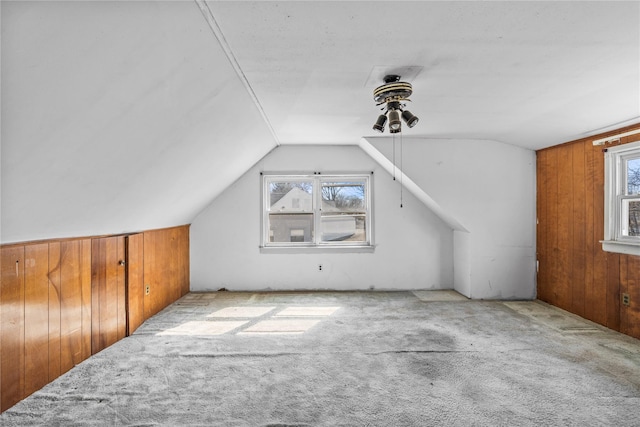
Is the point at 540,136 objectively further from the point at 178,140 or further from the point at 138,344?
the point at 138,344

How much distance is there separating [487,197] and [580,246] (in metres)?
1.10

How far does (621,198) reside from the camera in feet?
10.5

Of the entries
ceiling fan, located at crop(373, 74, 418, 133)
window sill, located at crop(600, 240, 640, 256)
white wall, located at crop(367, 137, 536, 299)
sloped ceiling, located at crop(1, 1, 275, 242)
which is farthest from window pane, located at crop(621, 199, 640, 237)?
sloped ceiling, located at crop(1, 1, 275, 242)

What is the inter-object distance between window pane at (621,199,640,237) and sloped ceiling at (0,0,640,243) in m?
0.77

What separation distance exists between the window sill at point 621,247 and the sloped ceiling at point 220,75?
111 cm

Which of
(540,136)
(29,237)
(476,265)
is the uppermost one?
(540,136)

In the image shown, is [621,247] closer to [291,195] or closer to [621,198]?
[621,198]

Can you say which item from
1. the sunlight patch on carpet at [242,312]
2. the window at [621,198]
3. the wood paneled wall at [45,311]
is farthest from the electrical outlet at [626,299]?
the wood paneled wall at [45,311]

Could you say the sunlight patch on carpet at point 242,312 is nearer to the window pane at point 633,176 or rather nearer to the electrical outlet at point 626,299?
the electrical outlet at point 626,299

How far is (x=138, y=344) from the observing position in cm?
291

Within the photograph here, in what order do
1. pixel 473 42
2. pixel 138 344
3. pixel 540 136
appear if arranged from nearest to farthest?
pixel 473 42
pixel 138 344
pixel 540 136

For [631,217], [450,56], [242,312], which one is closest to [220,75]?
[450,56]

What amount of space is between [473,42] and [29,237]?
2780 mm

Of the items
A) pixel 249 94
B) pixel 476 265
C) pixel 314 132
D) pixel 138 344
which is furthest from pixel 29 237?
pixel 476 265
